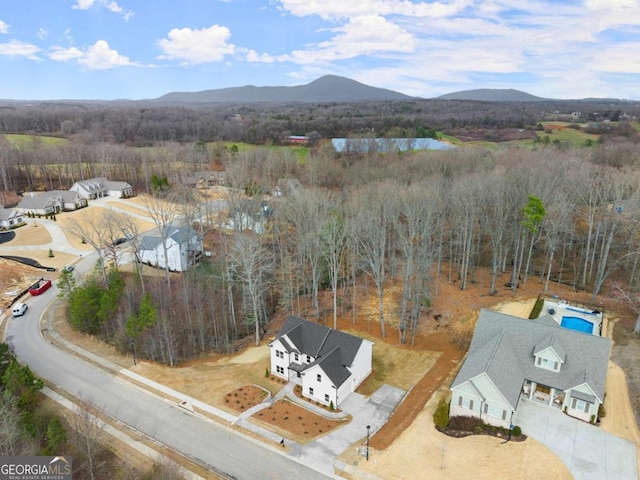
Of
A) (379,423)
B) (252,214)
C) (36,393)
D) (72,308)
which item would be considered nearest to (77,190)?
(252,214)

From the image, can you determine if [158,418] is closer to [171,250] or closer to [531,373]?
[531,373]

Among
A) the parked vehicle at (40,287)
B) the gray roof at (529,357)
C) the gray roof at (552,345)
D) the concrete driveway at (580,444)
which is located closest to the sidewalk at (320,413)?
the gray roof at (529,357)

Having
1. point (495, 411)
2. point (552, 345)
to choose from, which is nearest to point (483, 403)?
point (495, 411)

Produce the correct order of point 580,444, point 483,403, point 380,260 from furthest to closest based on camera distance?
point 380,260 < point 483,403 < point 580,444

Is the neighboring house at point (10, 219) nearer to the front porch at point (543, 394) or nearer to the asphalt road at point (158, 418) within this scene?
the asphalt road at point (158, 418)

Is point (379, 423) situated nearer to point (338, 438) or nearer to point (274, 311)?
point (338, 438)
